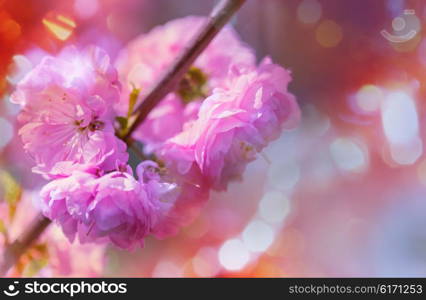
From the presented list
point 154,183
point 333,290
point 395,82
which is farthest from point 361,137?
point 154,183

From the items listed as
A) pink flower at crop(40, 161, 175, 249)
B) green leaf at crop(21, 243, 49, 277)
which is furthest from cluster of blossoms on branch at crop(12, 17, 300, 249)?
green leaf at crop(21, 243, 49, 277)

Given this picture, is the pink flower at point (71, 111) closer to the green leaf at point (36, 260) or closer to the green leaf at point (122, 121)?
the green leaf at point (122, 121)

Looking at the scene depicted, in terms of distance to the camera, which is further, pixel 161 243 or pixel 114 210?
pixel 161 243

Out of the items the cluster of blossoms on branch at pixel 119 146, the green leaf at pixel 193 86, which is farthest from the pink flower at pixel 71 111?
the green leaf at pixel 193 86

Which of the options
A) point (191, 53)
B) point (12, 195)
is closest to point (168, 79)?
point (191, 53)

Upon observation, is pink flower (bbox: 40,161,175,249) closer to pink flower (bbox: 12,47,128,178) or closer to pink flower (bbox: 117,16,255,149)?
pink flower (bbox: 12,47,128,178)

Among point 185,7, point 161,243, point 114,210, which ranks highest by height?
point 185,7

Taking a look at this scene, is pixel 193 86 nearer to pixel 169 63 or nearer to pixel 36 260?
pixel 169 63

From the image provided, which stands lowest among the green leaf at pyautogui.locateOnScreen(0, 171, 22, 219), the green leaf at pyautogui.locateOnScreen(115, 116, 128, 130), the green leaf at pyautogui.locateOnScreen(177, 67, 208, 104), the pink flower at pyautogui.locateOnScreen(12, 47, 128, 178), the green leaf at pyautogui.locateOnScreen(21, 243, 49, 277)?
the green leaf at pyautogui.locateOnScreen(21, 243, 49, 277)

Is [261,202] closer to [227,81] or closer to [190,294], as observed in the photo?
[190,294]
